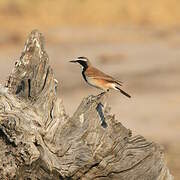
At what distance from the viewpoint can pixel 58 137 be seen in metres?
8.04

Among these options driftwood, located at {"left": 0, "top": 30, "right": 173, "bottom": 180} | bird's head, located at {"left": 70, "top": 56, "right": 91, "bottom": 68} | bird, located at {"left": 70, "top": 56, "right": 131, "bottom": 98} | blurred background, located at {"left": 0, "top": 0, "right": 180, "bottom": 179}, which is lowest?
driftwood, located at {"left": 0, "top": 30, "right": 173, "bottom": 180}

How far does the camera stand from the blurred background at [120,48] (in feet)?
78.0

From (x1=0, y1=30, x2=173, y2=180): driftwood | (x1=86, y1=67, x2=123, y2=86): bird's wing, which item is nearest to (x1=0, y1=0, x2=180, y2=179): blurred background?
(x1=86, y1=67, x2=123, y2=86): bird's wing

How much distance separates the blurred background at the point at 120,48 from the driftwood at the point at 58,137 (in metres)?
9.65

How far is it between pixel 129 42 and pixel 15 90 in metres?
26.6

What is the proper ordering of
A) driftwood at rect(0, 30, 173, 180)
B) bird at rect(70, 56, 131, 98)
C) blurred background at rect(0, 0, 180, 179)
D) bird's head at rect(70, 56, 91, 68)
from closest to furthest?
1. driftwood at rect(0, 30, 173, 180)
2. bird at rect(70, 56, 131, 98)
3. bird's head at rect(70, 56, 91, 68)
4. blurred background at rect(0, 0, 180, 179)

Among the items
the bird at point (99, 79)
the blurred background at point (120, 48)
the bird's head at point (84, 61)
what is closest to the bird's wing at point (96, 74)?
the bird at point (99, 79)

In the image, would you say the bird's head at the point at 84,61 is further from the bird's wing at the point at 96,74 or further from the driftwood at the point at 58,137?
the driftwood at the point at 58,137

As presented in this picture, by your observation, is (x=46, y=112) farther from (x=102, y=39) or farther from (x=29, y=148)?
(x=102, y=39)

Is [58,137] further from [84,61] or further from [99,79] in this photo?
[84,61]

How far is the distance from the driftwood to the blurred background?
9650mm

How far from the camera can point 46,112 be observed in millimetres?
8172

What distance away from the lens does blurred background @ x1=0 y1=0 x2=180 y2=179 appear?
78.0 ft

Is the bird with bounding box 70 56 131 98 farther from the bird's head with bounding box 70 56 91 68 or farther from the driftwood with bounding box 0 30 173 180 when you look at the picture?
the driftwood with bounding box 0 30 173 180
